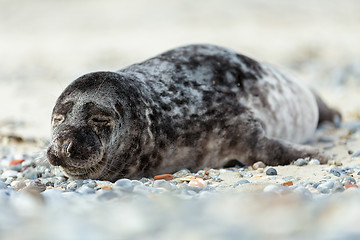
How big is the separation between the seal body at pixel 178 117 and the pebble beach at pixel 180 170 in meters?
0.17

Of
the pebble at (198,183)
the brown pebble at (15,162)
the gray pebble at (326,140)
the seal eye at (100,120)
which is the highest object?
the seal eye at (100,120)

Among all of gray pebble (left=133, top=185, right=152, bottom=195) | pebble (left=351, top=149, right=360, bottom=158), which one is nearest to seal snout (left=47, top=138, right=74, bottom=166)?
gray pebble (left=133, top=185, right=152, bottom=195)

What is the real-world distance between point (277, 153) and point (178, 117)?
2.83 feet

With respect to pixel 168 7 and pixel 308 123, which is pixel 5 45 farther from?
pixel 308 123

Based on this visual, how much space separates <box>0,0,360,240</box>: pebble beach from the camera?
1.78m

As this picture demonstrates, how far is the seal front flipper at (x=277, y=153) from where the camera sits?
12.4 ft

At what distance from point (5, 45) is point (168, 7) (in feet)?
21.9

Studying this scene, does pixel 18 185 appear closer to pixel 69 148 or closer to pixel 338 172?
pixel 69 148

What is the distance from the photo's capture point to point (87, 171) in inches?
→ 124

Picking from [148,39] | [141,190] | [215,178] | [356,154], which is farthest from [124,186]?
[148,39]

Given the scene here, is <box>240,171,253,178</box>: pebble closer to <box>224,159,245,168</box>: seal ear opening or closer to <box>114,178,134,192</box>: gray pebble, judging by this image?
<box>224,159,245,168</box>: seal ear opening

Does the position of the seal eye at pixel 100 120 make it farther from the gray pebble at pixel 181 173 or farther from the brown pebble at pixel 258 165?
the brown pebble at pixel 258 165

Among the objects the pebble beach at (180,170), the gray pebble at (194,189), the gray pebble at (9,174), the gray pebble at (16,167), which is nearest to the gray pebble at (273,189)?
the pebble beach at (180,170)

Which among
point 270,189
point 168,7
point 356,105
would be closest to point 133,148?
point 270,189
